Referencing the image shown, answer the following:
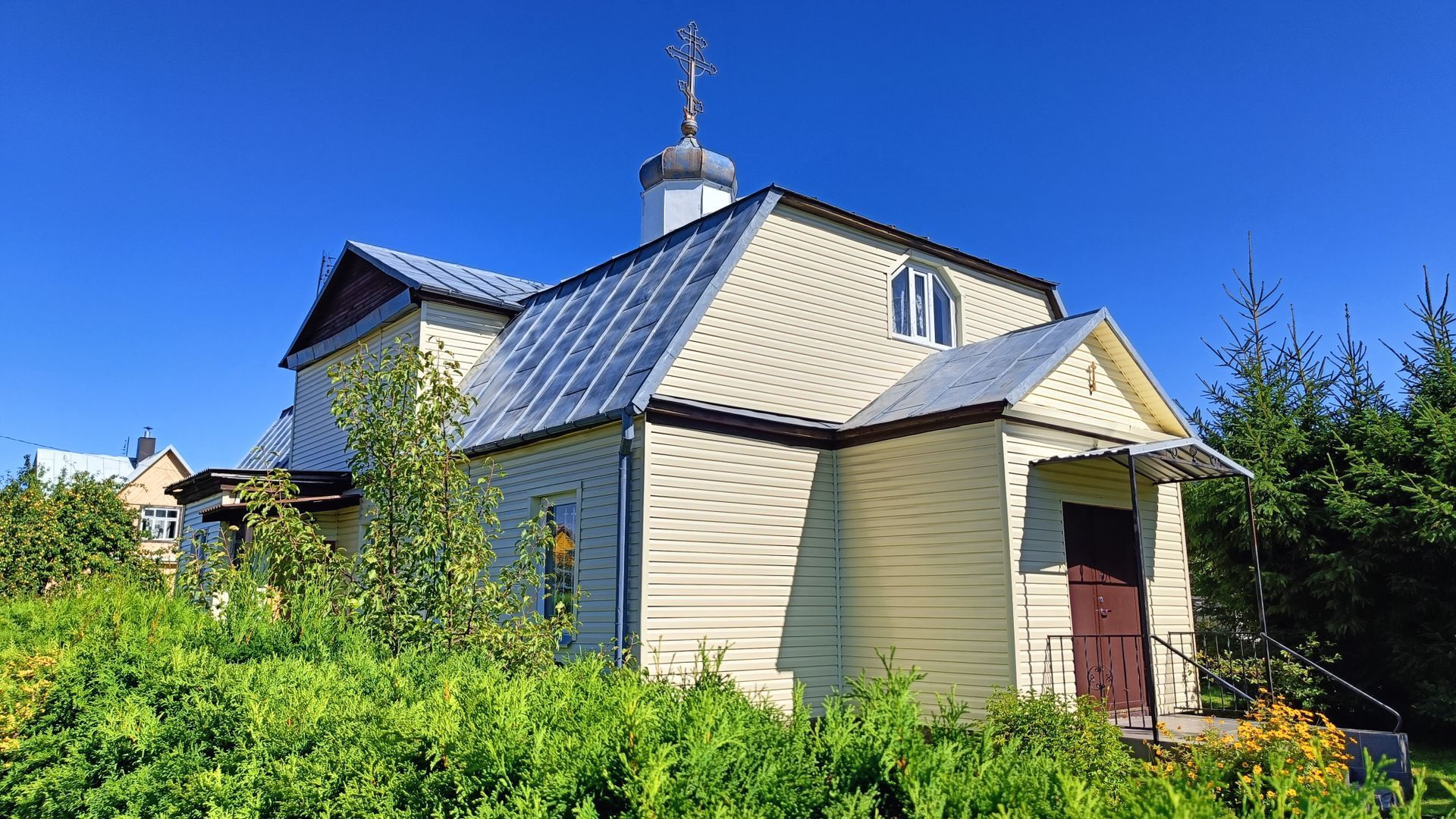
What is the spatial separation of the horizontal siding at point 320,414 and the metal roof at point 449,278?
26.8 inches

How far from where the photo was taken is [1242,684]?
11961mm

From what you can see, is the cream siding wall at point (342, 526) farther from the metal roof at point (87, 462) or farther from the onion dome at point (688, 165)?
the metal roof at point (87, 462)

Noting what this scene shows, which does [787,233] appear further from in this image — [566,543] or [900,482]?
[566,543]

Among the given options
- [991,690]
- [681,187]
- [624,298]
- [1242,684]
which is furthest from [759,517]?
[681,187]

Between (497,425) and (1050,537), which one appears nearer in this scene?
(1050,537)

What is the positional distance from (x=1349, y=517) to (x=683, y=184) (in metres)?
12.3

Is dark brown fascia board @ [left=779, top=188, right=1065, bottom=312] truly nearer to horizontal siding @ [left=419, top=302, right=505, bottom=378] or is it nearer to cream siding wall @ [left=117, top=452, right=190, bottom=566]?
horizontal siding @ [left=419, top=302, right=505, bottom=378]

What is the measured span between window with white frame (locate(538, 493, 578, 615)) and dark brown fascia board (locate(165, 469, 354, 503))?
4.27 meters

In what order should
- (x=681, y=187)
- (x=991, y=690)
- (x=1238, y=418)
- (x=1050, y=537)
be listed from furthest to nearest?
(x=681, y=187) < (x=1238, y=418) < (x=1050, y=537) < (x=991, y=690)

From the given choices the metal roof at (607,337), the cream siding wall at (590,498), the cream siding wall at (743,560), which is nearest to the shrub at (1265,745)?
the cream siding wall at (743,560)

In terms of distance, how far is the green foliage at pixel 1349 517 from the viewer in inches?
461

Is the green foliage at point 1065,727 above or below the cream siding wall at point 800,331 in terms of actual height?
below

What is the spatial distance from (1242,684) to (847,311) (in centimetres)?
694

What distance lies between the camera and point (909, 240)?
13008 mm
